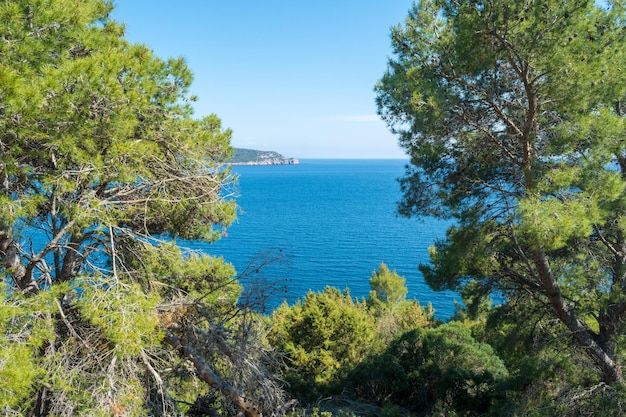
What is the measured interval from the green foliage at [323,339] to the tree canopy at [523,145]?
624 cm

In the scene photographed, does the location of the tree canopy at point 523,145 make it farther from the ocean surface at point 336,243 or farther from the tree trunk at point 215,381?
the ocean surface at point 336,243

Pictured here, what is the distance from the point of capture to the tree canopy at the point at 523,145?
15.1 feet

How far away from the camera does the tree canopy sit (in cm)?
461

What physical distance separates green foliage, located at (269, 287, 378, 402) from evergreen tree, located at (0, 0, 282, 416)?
715 cm

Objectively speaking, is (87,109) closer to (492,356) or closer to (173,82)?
(173,82)

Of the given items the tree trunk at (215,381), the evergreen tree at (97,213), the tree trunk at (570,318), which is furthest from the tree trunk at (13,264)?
the tree trunk at (570,318)

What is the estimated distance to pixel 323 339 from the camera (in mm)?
12398

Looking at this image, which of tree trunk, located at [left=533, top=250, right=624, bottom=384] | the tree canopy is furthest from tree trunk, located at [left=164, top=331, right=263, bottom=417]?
tree trunk, located at [left=533, top=250, right=624, bottom=384]

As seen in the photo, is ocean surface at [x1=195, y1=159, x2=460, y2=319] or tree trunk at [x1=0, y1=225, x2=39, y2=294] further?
ocean surface at [x1=195, y1=159, x2=460, y2=319]

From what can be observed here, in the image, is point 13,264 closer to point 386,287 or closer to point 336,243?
point 386,287

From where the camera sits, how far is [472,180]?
5.89 meters

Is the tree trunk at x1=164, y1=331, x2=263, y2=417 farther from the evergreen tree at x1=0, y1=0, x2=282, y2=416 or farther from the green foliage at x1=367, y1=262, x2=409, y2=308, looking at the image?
the green foliage at x1=367, y1=262, x2=409, y2=308

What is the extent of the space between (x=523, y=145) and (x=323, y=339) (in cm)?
888

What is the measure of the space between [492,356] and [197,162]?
8649 millimetres
